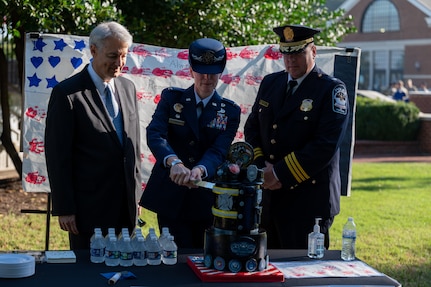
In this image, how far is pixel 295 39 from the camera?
4.54 meters

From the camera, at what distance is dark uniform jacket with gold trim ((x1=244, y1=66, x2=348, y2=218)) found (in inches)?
177

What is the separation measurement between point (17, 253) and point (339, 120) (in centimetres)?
190

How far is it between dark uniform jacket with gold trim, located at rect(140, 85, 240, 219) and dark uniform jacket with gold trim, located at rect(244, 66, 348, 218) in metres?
0.42

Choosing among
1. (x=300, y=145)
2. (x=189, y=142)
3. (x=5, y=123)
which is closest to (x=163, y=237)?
(x=189, y=142)

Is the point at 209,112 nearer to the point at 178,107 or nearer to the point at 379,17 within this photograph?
Result: the point at 178,107

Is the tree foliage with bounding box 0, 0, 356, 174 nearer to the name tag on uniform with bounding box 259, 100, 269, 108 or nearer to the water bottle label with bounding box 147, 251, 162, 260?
the name tag on uniform with bounding box 259, 100, 269, 108

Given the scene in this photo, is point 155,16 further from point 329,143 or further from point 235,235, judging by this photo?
point 235,235

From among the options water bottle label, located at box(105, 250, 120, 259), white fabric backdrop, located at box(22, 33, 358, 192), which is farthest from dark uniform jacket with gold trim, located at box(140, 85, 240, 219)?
white fabric backdrop, located at box(22, 33, 358, 192)

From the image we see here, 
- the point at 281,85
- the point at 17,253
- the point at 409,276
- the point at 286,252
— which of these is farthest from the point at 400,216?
the point at 17,253

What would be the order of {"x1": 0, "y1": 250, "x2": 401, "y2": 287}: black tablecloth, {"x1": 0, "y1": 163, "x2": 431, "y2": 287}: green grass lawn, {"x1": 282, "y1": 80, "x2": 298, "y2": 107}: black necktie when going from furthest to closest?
{"x1": 0, "y1": 163, "x2": 431, "y2": 287}: green grass lawn < {"x1": 282, "y1": 80, "x2": 298, "y2": 107}: black necktie < {"x1": 0, "y1": 250, "x2": 401, "y2": 287}: black tablecloth

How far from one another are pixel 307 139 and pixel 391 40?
47.0 m

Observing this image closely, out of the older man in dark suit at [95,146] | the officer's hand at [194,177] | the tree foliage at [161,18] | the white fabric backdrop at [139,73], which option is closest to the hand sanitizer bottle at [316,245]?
the officer's hand at [194,177]

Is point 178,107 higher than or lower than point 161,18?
lower

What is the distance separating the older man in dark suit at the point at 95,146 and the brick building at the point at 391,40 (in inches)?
1702
